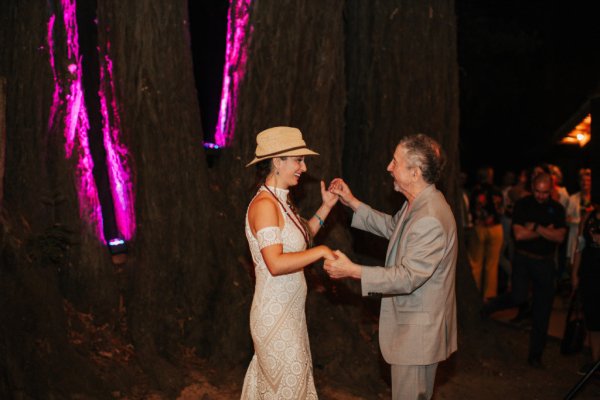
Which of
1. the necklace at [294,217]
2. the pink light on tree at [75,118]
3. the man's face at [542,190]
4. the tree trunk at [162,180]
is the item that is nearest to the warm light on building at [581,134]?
the man's face at [542,190]

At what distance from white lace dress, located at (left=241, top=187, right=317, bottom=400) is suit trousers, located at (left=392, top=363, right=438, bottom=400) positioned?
0.56 m

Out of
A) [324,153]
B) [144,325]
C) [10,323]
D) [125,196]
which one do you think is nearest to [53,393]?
[10,323]

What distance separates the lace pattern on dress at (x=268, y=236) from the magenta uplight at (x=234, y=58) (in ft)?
7.26

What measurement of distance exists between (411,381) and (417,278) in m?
0.64

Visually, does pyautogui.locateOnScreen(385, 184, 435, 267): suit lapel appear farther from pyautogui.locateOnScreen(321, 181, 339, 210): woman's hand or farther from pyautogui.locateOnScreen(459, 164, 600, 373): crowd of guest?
pyautogui.locateOnScreen(459, 164, 600, 373): crowd of guest

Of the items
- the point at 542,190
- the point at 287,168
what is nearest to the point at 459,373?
the point at 542,190

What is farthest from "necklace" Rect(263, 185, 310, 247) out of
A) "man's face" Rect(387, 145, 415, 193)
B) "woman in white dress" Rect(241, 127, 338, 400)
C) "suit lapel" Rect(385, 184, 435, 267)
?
"man's face" Rect(387, 145, 415, 193)

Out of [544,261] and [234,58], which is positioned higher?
[234,58]

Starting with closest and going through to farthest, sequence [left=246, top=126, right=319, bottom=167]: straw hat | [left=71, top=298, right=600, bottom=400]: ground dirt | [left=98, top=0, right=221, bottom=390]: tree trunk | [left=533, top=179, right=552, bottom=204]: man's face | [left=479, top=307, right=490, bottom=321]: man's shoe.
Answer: [left=246, top=126, right=319, bottom=167]: straw hat → [left=71, top=298, right=600, bottom=400]: ground dirt → [left=98, top=0, right=221, bottom=390]: tree trunk → [left=533, top=179, right=552, bottom=204]: man's face → [left=479, top=307, right=490, bottom=321]: man's shoe

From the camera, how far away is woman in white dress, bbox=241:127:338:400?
12.8ft

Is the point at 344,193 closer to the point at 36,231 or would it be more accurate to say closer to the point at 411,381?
the point at 411,381

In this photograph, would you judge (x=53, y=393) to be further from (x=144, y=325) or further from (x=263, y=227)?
(x=263, y=227)

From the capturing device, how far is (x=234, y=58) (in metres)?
6.02

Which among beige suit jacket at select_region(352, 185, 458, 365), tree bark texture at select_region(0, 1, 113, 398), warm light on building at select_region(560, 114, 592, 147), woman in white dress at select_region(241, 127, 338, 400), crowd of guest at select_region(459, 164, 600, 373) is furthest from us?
warm light on building at select_region(560, 114, 592, 147)
